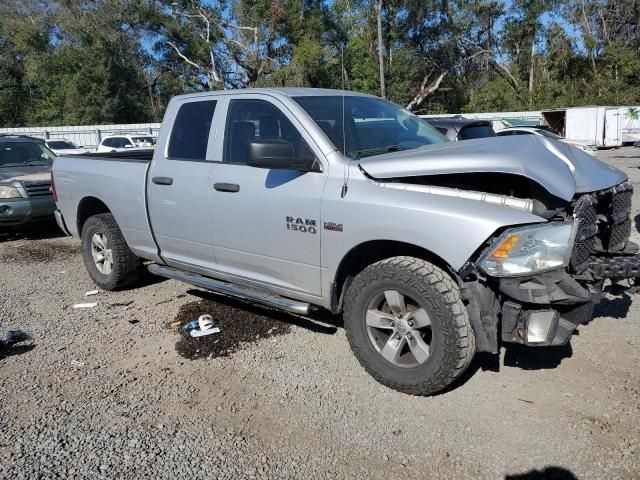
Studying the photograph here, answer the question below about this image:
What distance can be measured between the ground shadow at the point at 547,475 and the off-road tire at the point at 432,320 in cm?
67

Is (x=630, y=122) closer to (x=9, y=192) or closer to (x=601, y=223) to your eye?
(x=601, y=223)

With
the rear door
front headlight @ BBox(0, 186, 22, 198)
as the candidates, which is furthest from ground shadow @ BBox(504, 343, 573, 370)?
front headlight @ BBox(0, 186, 22, 198)

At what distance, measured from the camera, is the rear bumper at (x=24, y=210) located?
8.34 m

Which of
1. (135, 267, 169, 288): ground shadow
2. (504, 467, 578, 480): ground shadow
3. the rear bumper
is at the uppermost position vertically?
the rear bumper

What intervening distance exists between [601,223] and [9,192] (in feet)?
26.5

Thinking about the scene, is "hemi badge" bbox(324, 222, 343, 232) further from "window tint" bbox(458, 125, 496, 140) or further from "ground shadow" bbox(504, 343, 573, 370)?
"window tint" bbox(458, 125, 496, 140)

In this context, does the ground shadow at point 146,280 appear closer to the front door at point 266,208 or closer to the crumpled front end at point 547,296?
the front door at point 266,208

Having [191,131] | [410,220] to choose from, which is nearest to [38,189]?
[191,131]

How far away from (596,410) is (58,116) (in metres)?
51.0

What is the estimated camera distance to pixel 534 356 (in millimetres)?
4133

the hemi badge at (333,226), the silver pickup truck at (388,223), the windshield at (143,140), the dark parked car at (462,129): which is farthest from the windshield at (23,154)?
the windshield at (143,140)

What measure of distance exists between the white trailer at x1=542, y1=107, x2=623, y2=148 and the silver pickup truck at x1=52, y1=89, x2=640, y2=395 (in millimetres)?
26511

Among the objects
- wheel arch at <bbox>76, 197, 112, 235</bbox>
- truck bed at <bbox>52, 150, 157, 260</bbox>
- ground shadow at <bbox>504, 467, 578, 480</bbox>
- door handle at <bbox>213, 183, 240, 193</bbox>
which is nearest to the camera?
ground shadow at <bbox>504, 467, 578, 480</bbox>

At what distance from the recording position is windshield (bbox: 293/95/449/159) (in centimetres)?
402
